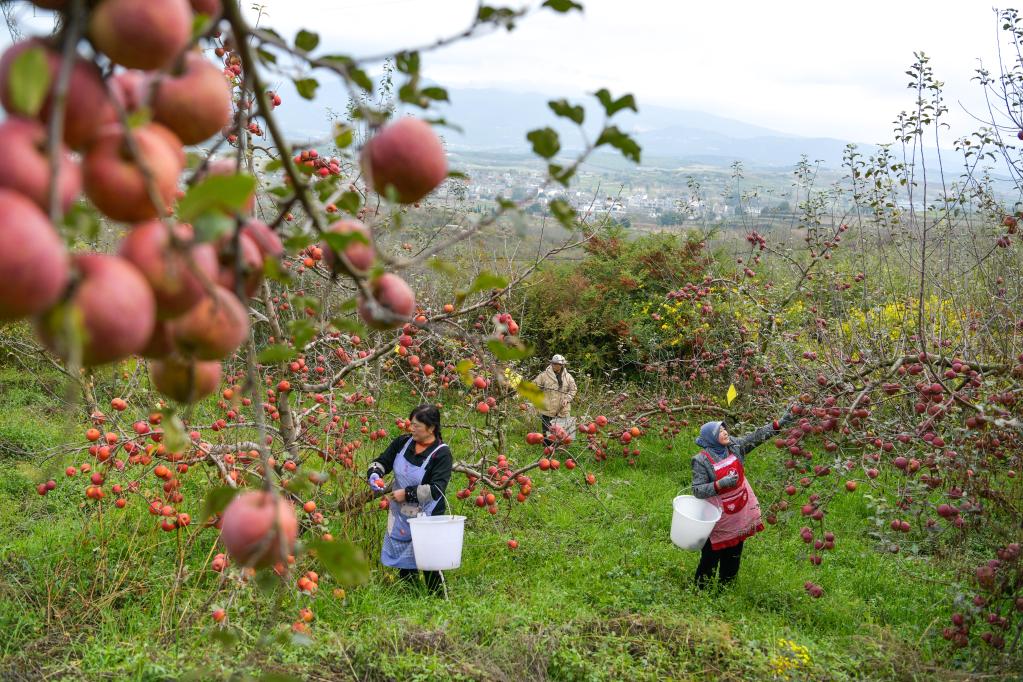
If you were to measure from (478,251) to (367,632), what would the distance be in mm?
6991

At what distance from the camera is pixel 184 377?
66 centimetres

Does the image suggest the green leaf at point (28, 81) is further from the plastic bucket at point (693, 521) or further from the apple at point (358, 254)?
the plastic bucket at point (693, 521)

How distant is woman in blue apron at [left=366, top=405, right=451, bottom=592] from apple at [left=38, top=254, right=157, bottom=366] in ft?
13.6

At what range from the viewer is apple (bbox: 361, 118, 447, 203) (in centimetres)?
75

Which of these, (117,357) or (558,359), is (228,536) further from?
(558,359)

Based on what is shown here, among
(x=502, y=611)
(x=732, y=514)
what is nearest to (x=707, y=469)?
(x=732, y=514)

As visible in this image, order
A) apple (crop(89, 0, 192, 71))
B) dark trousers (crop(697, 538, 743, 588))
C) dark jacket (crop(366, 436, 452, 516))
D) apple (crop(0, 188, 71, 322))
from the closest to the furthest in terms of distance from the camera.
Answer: apple (crop(0, 188, 71, 322)), apple (crop(89, 0, 192, 71)), dark jacket (crop(366, 436, 452, 516)), dark trousers (crop(697, 538, 743, 588))

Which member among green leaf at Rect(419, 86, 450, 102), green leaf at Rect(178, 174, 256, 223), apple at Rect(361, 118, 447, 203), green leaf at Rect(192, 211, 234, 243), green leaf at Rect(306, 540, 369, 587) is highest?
Result: green leaf at Rect(419, 86, 450, 102)

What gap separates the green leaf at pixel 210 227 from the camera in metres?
0.51

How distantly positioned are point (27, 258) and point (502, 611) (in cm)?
419

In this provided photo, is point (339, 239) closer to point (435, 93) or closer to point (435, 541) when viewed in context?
point (435, 93)

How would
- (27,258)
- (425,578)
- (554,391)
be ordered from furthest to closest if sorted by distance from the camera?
(554,391)
(425,578)
(27,258)

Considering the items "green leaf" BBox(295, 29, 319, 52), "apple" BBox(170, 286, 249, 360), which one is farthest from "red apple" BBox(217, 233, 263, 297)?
"green leaf" BBox(295, 29, 319, 52)

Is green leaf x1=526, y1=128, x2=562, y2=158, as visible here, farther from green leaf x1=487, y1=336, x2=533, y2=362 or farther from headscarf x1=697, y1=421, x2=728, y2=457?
headscarf x1=697, y1=421, x2=728, y2=457
